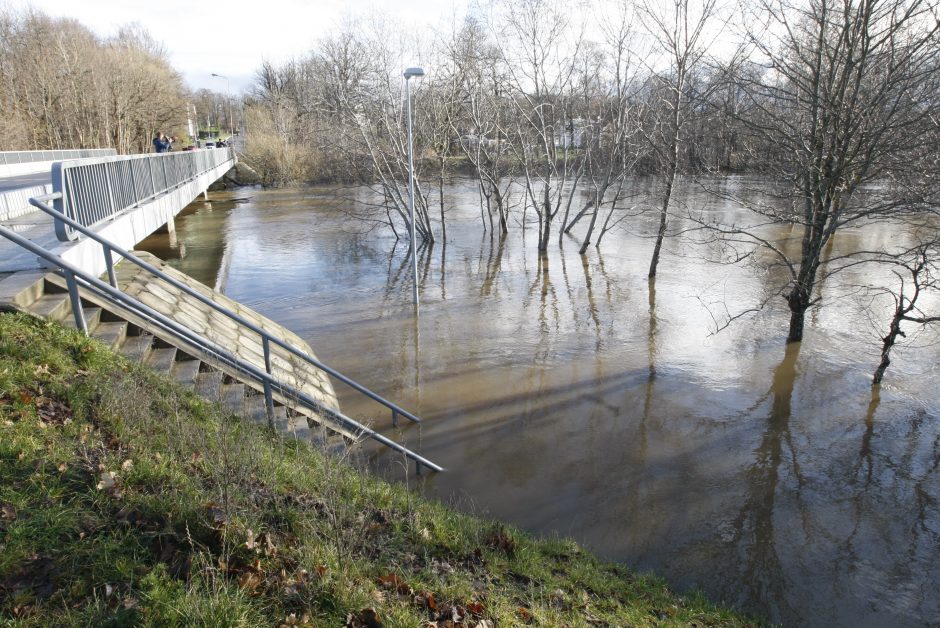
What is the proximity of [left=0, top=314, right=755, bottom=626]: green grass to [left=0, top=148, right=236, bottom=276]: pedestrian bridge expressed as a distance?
241 cm

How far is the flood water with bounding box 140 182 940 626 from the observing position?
6.26 metres

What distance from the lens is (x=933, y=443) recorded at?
8602mm

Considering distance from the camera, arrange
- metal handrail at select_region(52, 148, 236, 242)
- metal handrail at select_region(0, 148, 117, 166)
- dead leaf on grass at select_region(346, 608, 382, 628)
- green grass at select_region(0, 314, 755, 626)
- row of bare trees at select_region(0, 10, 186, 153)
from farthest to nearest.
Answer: row of bare trees at select_region(0, 10, 186, 153)
metal handrail at select_region(0, 148, 117, 166)
metal handrail at select_region(52, 148, 236, 242)
dead leaf on grass at select_region(346, 608, 382, 628)
green grass at select_region(0, 314, 755, 626)

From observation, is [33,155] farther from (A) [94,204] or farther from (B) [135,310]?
(B) [135,310]

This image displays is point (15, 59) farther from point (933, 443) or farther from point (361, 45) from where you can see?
point (933, 443)

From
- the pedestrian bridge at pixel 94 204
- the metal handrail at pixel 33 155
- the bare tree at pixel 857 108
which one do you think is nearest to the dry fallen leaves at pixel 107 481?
the pedestrian bridge at pixel 94 204

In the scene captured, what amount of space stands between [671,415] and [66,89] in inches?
1793

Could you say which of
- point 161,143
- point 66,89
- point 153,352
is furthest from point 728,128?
point 66,89

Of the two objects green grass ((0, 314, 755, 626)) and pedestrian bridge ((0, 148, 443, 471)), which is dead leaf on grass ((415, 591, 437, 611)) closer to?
green grass ((0, 314, 755, 626))

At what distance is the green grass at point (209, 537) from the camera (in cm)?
323

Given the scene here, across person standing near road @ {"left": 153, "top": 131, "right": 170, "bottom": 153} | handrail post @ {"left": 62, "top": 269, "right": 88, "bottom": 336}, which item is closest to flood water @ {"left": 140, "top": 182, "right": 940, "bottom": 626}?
handrail post @ {"left": 62, "top": 269, "right": 88, "bottom": 336}

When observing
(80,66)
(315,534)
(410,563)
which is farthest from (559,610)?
(80,66)

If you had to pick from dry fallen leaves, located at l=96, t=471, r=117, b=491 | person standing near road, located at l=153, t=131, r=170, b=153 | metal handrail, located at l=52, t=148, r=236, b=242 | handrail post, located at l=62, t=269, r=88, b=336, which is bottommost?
dry fallen leaves, located at l=96, t=471, r=117, b=491

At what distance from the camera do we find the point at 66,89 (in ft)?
131
